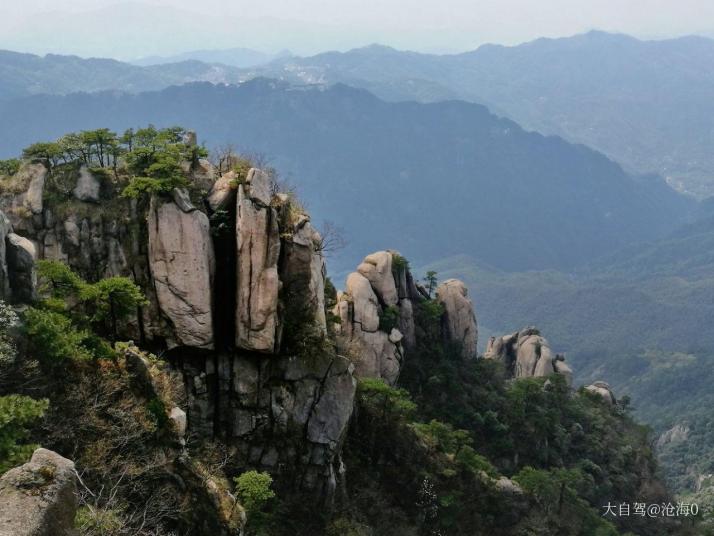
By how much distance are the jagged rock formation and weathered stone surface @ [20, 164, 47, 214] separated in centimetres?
5514

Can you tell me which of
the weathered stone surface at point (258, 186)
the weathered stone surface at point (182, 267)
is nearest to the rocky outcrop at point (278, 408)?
the weathered stone surface at point (182, 267)

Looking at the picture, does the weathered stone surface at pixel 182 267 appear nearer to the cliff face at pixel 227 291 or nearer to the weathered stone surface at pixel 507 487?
the cliff face at pixel 227 291

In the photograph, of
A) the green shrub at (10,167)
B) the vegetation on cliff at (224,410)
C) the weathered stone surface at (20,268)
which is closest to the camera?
the vegetation on cliff at (224,410)

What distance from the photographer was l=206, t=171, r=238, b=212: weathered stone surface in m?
30.5

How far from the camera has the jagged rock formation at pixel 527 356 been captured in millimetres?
77938

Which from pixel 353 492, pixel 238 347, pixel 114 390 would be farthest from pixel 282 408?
pixel 114 390

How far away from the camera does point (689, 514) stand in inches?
2254

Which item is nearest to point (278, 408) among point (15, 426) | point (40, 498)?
point (15, 426)

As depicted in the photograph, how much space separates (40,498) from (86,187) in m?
21.0

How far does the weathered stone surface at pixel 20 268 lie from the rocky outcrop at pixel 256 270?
28.6ft

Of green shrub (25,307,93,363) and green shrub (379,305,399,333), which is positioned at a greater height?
green shrub (25,307,93,363)

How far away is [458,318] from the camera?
6025 cm

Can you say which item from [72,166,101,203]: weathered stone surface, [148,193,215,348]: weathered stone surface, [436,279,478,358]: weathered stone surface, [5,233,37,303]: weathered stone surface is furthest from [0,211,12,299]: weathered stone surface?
[436,279,478,358]: weathered stone surface

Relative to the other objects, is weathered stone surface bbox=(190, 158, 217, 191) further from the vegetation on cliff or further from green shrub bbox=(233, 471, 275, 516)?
green shrub bbox=(233, 471, 275, 516)
